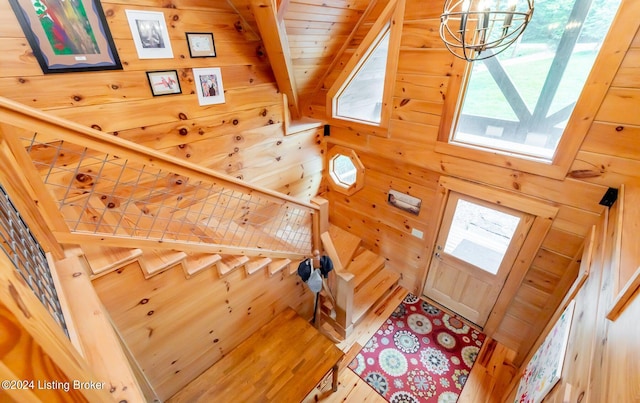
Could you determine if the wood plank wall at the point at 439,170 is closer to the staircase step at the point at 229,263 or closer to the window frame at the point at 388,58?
the window frame at the point at 388,58

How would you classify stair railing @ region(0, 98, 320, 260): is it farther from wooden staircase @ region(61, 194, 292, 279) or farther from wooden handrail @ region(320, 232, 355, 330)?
wooden handrail @ region(320, 232, 355, 330)

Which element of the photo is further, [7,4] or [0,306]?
[7,4]

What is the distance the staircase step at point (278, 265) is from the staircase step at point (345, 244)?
1.20m

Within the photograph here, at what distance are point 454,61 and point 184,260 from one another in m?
2.62

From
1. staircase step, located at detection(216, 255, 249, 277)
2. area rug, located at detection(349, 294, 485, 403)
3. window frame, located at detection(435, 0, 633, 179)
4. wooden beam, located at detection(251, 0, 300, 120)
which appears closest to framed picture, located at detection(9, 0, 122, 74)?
wooden beam, located at detection(251, 0, 300, 120)

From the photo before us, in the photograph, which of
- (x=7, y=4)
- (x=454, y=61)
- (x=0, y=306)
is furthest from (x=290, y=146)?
(x=0, y=306)

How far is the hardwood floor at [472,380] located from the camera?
8.02 feet

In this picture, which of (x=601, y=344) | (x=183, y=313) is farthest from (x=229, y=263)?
(x=601, y=344)

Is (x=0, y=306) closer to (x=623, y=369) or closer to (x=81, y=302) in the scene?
(x=81, y=302)

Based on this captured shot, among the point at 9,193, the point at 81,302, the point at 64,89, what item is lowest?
the point at 81,302

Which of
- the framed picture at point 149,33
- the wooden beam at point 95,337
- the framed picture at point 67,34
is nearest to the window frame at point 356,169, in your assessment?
the framed picture at point 149,33

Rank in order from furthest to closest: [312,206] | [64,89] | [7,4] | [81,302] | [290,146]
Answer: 1. [290,146]
2. [312,206]
3. [64,89]
4. [7,4]
5. [81,302]

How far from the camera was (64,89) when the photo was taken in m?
1.71

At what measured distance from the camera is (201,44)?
2.19 meters
